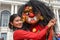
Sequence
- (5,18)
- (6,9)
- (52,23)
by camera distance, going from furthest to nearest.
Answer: (6,9)
(5,18)
(52,23)

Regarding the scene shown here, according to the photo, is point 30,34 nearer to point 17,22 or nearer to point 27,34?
point 27,34

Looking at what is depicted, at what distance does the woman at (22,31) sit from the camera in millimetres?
2031

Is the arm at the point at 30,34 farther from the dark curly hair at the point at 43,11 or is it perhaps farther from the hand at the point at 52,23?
the dark curly hair at the point at 43,11

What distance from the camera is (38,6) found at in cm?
221

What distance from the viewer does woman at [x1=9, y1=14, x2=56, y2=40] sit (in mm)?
2031

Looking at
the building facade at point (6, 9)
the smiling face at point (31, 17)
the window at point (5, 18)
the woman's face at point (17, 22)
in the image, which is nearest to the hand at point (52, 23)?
the smiling face at point (31, 17)

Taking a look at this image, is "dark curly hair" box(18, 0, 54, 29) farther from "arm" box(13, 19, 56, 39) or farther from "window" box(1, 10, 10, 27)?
"window" box(1, 10, 10, 27)

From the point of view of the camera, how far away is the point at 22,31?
6.93ft

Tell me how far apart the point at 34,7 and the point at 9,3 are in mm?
13037

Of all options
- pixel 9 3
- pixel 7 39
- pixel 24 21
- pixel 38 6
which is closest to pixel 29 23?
pixel 24 21

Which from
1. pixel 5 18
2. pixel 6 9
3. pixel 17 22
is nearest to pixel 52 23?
pixel 17 22

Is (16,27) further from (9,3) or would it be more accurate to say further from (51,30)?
(9,3)

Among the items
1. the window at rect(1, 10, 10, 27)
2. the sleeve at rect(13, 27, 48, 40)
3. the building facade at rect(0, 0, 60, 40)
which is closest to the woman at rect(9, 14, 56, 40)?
the sleeve at rect(13, 27, 48, 40)

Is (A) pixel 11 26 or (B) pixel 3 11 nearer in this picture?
(A) pixel 11 26
